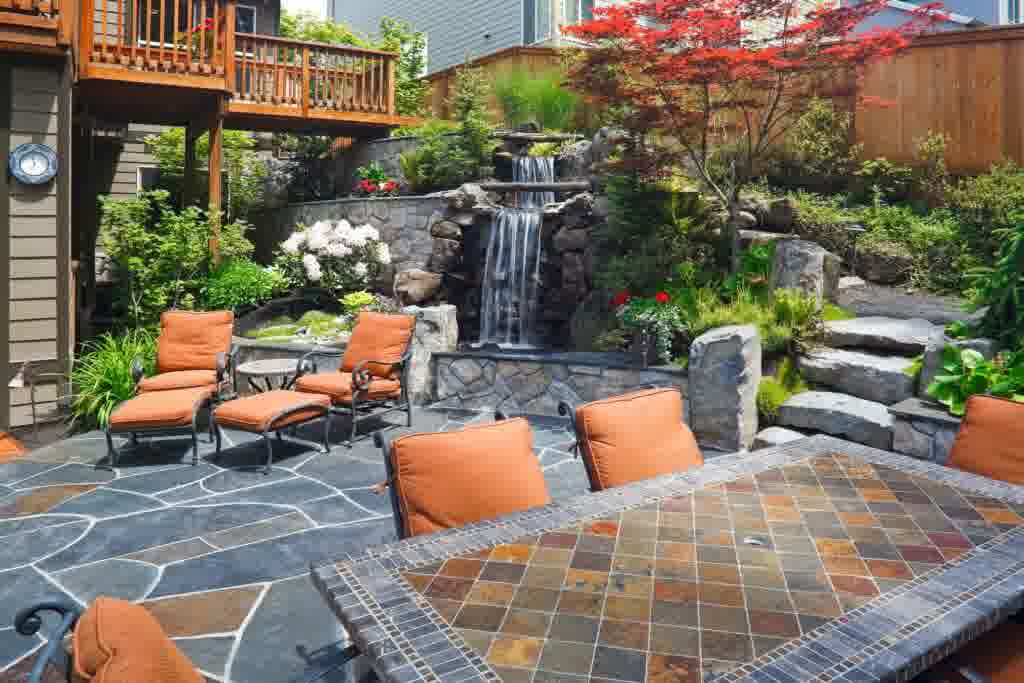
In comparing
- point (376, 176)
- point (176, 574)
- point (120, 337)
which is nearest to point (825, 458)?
point (176, 574)

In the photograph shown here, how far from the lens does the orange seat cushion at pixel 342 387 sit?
6.17 metres

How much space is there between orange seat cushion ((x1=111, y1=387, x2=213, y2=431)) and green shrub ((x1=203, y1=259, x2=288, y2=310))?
3013 mm

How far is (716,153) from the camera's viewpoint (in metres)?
8.79

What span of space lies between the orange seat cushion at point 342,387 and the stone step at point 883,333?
385cm

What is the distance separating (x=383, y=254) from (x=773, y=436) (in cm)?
584

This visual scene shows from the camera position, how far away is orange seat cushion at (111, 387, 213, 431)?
523cm

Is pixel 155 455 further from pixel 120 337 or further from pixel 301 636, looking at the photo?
pixel 301 636

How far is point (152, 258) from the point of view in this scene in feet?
27.0

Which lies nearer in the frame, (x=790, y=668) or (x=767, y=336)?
(x=790, y=668)

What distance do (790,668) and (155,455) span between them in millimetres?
5348

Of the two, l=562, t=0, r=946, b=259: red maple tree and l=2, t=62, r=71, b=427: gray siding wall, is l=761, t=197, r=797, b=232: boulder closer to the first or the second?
l=562, t=0, r=946, b=259: red maple tree

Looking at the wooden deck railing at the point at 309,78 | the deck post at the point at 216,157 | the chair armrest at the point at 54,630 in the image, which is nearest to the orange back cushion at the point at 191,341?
the deck post at the point at 216,157

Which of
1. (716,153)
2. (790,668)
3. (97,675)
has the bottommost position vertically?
(790,668)

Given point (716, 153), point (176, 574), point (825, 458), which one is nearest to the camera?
point (825, 458)
